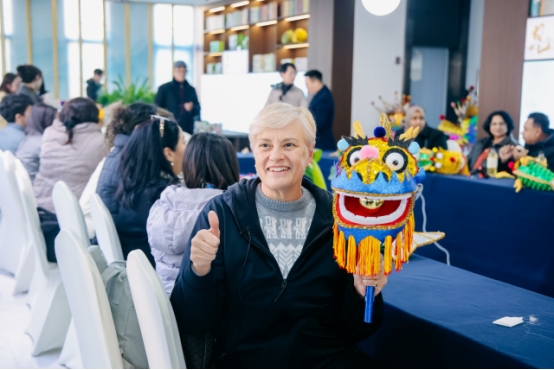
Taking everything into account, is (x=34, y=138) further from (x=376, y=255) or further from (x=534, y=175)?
(x=376, y=255)

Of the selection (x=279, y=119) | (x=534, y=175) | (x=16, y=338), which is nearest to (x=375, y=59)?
(x=534, y=175)

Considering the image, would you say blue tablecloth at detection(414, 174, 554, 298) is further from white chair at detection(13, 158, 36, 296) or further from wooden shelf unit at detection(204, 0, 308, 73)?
wooden shelf unit at detection(204, 0, 308, 73)

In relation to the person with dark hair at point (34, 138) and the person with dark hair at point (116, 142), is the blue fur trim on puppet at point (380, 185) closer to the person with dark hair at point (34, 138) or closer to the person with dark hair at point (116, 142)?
the person with dark hair at point (116, 142)

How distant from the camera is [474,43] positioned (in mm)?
9102

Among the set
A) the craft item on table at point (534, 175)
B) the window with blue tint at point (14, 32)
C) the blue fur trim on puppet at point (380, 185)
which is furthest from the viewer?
the window with blue tint at point (14, 32)

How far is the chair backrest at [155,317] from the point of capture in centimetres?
128

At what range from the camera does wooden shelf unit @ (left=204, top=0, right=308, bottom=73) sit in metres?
8.93

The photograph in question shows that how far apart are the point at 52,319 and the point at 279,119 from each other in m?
1.84

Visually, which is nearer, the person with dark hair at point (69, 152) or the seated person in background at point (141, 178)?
the seated person in background at point (141, 178)

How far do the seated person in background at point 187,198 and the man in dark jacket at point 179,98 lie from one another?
16.6 feet

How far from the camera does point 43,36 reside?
10.9 metres

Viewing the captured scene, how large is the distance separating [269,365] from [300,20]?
785 cm

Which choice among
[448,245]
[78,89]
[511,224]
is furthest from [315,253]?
[78,89]

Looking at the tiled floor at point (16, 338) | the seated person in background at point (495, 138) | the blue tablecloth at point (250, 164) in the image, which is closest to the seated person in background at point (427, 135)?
the seated person in background at point (495, 138)
